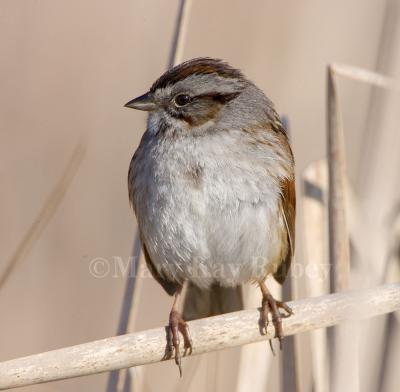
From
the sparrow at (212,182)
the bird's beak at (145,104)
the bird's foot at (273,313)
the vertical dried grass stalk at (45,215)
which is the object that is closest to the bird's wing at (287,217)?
the sparrow at (212,182)

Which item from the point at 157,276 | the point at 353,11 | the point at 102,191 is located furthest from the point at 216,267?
the point at 353,11

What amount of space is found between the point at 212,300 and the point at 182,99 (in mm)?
953

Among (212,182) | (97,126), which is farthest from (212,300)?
(97,126)

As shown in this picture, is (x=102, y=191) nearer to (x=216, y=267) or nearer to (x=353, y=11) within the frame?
(x=216, y=267)

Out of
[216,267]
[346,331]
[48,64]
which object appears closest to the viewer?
[346,331]

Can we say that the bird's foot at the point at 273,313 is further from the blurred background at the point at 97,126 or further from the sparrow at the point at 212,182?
the blurred background at the point at 97,126

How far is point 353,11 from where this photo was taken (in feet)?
15.3

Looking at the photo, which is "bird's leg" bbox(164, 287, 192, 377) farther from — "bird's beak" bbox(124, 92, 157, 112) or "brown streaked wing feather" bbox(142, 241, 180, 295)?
"bird's beak" bbox(124, 92, 157, 112)

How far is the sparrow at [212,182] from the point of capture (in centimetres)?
306

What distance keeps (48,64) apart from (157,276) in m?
1.51

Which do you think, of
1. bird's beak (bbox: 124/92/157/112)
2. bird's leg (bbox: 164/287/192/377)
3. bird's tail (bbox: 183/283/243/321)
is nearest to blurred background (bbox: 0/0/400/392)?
bird's tail (bbox: 183/283/243/321)

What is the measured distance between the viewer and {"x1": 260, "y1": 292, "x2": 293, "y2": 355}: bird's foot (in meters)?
2.67

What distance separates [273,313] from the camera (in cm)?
288

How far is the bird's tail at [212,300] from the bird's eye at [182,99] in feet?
2.85
